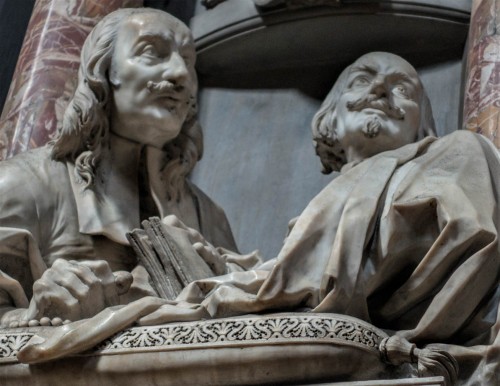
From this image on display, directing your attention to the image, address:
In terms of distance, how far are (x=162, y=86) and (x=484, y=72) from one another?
3.69 ft

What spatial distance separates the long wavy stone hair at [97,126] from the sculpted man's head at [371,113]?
40 cm

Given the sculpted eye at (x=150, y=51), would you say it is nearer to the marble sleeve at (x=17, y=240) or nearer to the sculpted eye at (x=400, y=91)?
the marble sleeve at (x=17, y=240)

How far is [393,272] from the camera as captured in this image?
3838 millimetres

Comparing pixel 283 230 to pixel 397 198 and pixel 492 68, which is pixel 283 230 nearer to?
pixel 492 68

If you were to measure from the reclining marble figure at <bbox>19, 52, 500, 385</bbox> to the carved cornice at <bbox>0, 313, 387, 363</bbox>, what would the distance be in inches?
2.4

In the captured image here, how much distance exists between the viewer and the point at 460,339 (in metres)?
3.71

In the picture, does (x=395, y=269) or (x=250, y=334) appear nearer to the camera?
(x=250, y=334)

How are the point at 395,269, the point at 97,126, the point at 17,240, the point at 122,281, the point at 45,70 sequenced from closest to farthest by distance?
the point at 395,269
the point at 122,281
the point at 17,240
the point at 97,126
the point at 45,70

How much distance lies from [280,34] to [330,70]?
0.74 ft

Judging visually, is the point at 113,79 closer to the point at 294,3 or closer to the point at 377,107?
the point at 377,107

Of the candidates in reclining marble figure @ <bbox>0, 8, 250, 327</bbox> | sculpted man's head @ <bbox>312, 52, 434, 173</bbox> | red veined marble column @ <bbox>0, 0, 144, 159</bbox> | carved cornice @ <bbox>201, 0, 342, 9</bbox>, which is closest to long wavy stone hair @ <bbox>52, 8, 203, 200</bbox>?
reclining marble figure @ <bbox>0, 8, 250, 327</bbox>

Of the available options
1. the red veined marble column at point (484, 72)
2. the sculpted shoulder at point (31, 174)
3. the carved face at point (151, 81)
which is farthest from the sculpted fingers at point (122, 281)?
the red veined marble column at point (484, 72)

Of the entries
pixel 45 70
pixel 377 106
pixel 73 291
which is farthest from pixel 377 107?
pixel 45 70

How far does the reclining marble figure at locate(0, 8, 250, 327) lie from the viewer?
4344 millimetres
